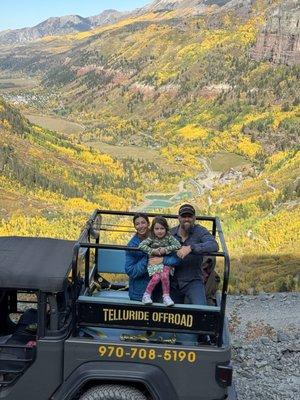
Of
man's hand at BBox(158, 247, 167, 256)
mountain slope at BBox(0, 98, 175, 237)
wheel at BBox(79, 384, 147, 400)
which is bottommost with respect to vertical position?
wheel at BBox(79, 384, 147, 400)

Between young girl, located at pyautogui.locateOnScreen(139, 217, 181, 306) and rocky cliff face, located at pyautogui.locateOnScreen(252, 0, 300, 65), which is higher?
rocky cliff face, located at pyautogui.locateOnScreen(252, 0, 300, 65)

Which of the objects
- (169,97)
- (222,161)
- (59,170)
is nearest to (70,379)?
(59,170)

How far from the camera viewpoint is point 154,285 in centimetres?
596

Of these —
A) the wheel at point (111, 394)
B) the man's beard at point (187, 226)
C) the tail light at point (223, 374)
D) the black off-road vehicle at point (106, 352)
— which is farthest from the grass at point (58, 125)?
the tail light at point (223, 374)

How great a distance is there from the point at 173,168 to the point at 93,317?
190ft

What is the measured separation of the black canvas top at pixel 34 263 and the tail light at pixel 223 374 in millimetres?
1981

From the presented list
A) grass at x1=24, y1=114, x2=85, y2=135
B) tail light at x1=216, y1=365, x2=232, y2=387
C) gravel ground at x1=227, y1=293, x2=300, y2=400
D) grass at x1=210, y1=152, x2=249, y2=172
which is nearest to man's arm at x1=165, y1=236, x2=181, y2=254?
tail light at x1=216, y1=365, x2=232, y2=387

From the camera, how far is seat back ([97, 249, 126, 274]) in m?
7.81

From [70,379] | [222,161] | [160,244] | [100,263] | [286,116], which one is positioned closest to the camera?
[70,379]

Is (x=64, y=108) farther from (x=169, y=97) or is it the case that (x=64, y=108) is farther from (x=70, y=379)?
(x=70, y=379)

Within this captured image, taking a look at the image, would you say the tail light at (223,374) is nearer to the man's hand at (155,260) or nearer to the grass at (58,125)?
the man's hand at (155,260)

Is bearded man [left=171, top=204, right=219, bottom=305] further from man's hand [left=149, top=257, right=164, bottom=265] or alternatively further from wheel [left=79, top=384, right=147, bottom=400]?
wheel [left=79, top=384, right=147, bottom=400]

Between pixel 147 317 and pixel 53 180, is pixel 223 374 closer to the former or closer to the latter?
pixel 147 317

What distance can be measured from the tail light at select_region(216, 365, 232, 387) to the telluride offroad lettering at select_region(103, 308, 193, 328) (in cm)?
57
